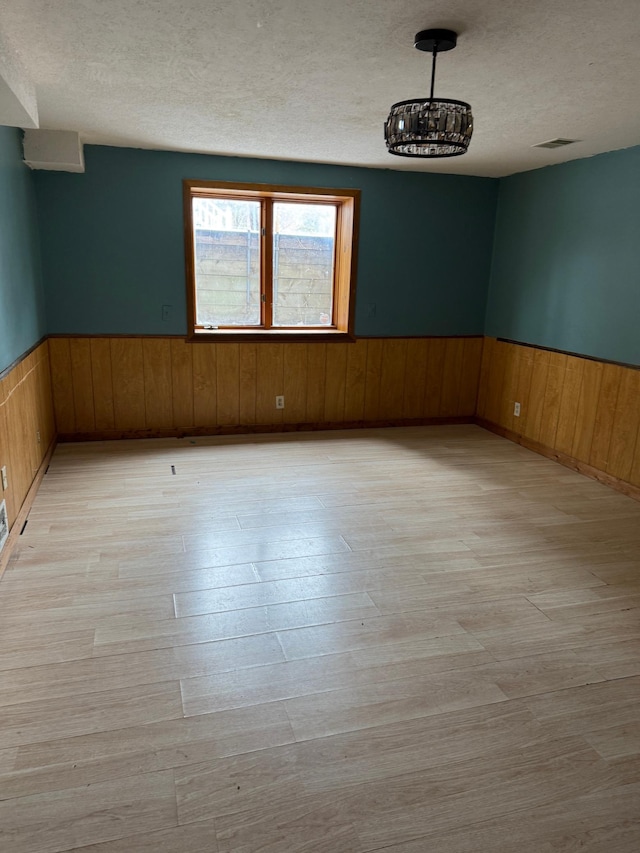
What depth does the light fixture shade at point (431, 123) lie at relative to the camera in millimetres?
2186

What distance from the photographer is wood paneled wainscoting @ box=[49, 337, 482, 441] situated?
478 centimetres

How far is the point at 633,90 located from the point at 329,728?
3123 mm

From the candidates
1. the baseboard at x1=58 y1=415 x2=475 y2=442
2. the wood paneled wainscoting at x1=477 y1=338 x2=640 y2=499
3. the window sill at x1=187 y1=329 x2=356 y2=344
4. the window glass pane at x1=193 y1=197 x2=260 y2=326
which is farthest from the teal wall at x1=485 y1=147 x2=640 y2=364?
the window glass pane at x1=193 y1=197 x2=260 y2=326

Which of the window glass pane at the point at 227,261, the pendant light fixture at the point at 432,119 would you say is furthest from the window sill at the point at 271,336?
the pendant light fixture at the point at 432,119

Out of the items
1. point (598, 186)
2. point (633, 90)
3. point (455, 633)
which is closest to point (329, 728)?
point (455, 633)

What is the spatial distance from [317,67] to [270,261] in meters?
2.53

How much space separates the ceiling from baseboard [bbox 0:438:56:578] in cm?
223

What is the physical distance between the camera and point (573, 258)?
4484mm

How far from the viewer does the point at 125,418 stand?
4910 mm

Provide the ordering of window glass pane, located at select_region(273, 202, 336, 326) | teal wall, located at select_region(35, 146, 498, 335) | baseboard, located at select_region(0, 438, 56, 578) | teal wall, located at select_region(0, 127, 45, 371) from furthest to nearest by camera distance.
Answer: window glass pane, located at select_region(273, 202, 336, 326) → teal wall, located at select_region(35, 146, 498, 335) → teal wall, located at select_region(0, 127, 45, 371) → baseboard, located at select_region(0, 438, 56, 578)

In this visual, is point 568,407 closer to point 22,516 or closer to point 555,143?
point 555,143

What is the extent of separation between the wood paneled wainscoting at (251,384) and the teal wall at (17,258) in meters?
0.61

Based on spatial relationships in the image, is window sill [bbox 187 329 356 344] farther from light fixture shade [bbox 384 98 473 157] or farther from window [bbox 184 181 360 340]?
light fixture shade [bbox 384 98 473 157]

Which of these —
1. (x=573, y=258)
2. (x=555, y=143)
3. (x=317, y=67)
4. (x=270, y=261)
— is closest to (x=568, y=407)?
(x=573, y=258)
